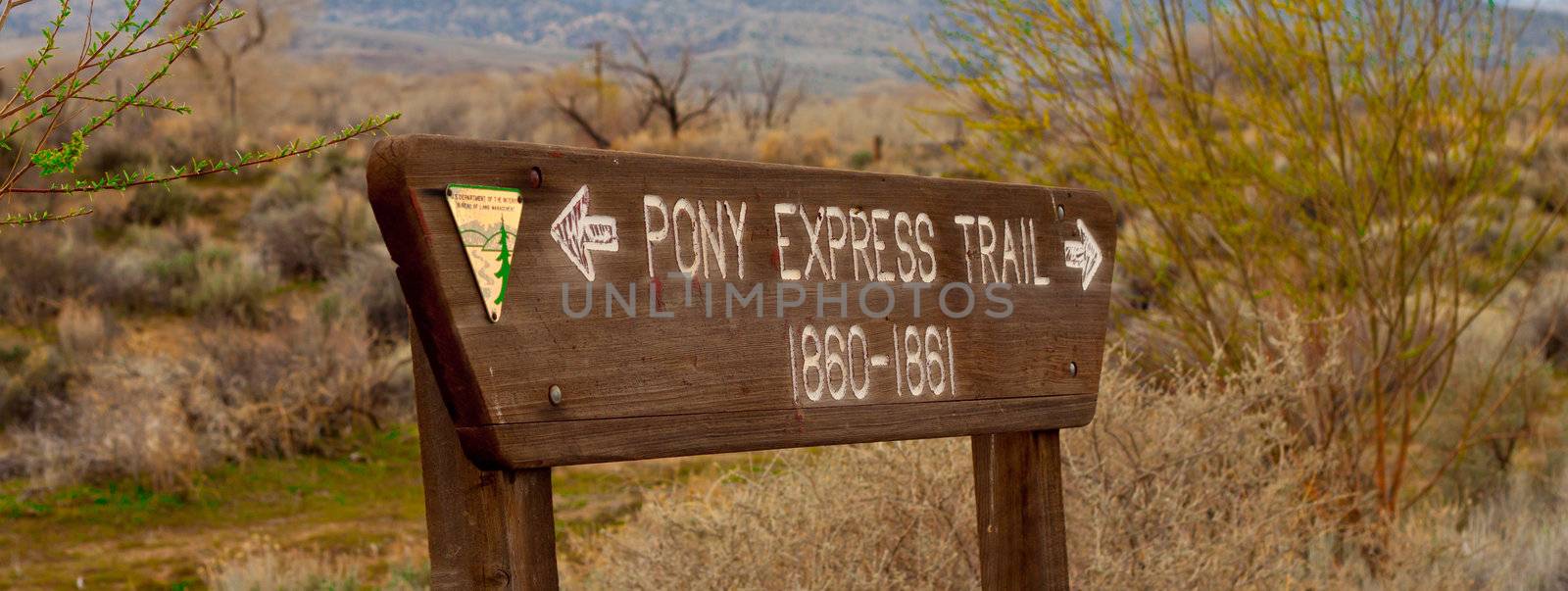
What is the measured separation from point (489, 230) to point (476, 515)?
0.44m

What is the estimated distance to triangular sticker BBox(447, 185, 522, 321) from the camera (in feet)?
5.96

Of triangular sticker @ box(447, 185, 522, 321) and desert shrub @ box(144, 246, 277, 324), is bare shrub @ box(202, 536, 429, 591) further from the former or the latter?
desert shrub @ box(144, 246, 277, 324)

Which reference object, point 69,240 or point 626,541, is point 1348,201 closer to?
point 626,541

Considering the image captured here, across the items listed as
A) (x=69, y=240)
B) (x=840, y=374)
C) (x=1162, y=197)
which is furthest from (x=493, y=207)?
(x=69, y=240)

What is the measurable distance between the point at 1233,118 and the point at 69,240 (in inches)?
481

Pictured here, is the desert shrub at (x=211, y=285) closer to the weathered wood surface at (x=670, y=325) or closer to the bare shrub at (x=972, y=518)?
the bare shrub at (x=972, y=518)

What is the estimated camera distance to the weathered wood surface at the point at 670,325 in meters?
1.82

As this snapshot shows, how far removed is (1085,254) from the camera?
112 inches

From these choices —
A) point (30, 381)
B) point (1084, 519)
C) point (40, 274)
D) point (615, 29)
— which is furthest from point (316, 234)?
point (615, 29)

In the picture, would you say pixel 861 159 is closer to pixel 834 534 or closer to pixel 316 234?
pixel 316 234

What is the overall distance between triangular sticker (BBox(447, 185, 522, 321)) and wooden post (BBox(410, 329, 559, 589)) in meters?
0.24

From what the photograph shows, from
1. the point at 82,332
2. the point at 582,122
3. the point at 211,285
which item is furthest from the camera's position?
the point at 582,122

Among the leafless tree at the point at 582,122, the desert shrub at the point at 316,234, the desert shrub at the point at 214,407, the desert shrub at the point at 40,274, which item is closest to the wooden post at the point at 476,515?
the desert shrub at the point at 214,407

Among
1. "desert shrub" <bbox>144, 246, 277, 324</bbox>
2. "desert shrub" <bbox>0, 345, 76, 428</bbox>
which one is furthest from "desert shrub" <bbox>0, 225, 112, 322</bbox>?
"desert shrub" <bbox>0, 345, 76, 428</bbox>
